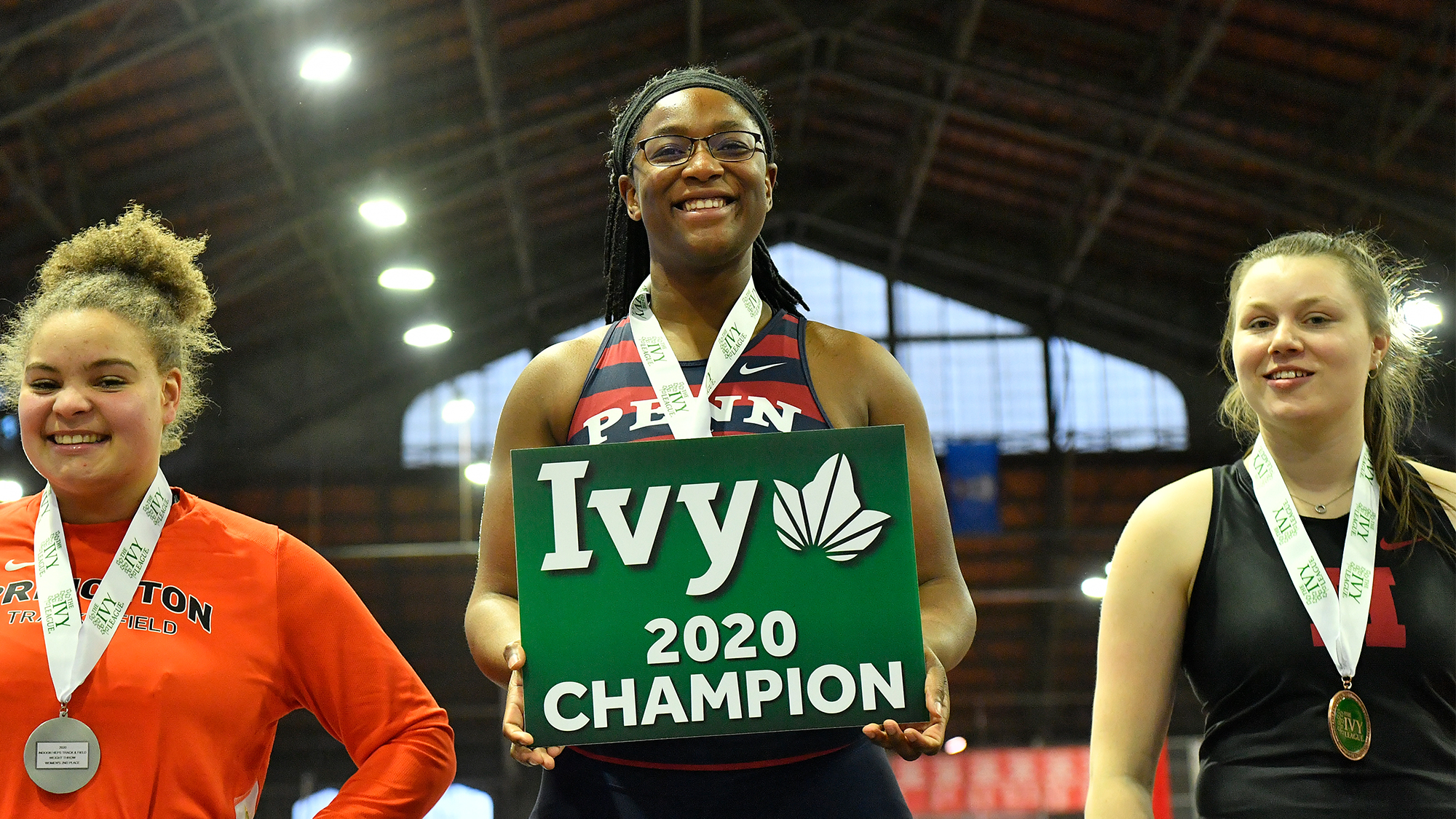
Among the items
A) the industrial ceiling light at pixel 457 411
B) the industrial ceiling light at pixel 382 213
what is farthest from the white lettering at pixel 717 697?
the industrial ceiling light at pixel 457 411

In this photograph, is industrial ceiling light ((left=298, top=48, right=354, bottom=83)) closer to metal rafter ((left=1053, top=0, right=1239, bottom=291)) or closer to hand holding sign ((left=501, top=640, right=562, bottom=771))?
metal rafter ((left=1053, top=0, right=1239, bottom=291))

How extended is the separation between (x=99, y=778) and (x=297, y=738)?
15963 mm

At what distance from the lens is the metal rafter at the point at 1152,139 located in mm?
11055

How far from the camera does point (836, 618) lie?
1.70 meters

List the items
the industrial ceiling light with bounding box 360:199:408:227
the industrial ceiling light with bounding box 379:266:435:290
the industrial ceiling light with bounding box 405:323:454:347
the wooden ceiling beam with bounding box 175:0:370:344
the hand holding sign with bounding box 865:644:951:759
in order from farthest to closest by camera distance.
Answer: the industrial ceiling light with bounding box 405:323:454:347
the industrial ceiling light with bounding box 379:266:435:290
the industrial ceiling light with bounding box 360:199:408:227
the wooden ceiling beam with bounding box 175:0:370:344
the hand holding sign with bounding box 865:644:951:759

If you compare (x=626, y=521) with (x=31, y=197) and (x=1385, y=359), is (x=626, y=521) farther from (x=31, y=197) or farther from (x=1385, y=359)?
(x=31, y=197)

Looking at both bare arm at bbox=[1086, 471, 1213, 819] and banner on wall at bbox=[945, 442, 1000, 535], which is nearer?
bare arm at bbox=[1086, 471, 1213, 819]

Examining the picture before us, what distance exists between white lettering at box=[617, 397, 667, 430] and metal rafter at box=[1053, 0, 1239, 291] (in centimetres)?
1016

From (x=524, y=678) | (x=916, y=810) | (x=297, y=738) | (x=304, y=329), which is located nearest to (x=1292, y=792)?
(x=524, y=678)

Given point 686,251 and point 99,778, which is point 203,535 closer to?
point 99,778

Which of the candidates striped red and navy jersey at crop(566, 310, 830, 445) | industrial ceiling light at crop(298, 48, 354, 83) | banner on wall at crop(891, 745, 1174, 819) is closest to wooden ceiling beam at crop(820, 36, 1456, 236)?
industrial ceiling light at crop(298, 48, 354, 83)

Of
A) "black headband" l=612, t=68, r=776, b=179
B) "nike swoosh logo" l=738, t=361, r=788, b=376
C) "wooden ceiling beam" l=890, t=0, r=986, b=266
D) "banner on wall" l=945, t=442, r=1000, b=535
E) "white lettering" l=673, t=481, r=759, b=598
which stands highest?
"wooden ceiling beam" l=890, t=0, r=986, b=266

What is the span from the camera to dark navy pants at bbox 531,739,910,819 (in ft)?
5.82

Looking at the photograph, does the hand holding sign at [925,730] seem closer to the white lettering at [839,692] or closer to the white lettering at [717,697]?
the white lettering at [839,692]
